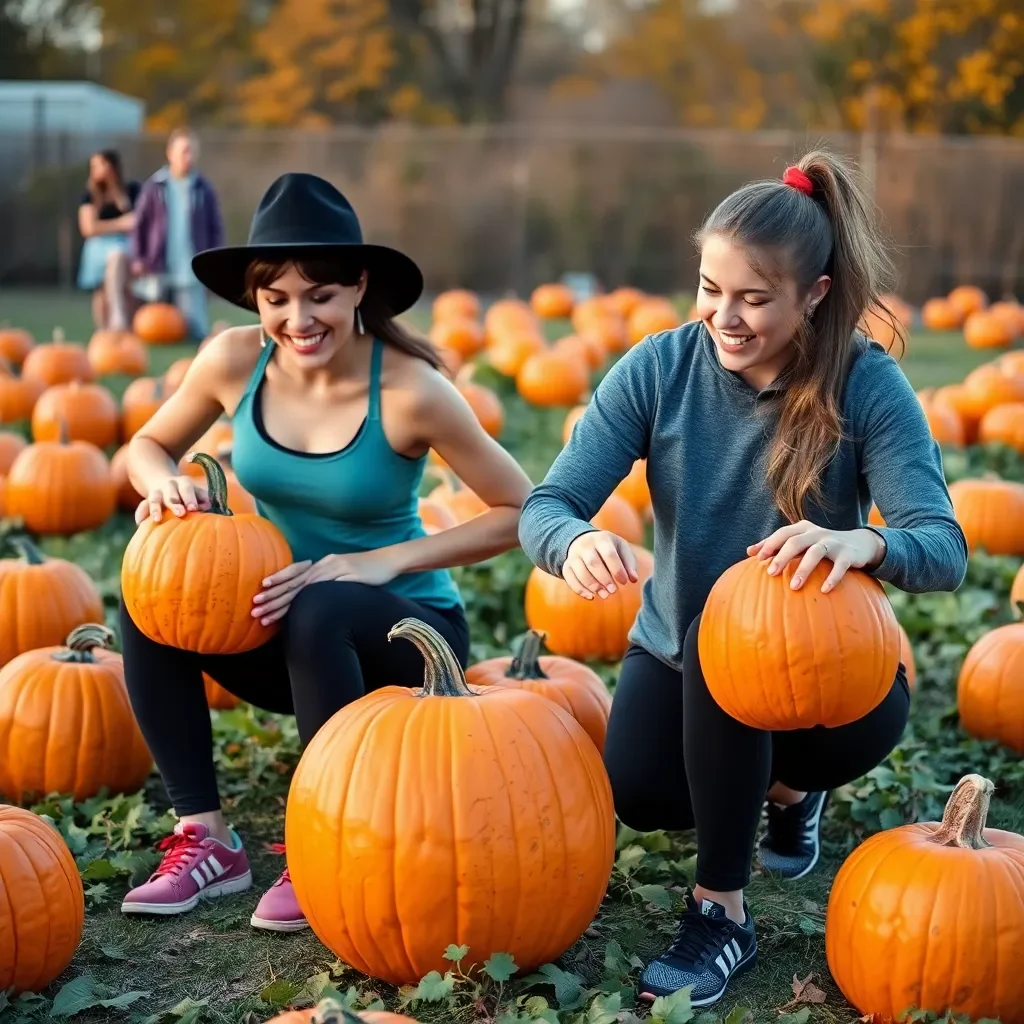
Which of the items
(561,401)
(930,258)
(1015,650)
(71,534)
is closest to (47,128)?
(930,258)

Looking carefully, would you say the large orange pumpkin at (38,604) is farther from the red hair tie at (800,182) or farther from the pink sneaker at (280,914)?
the red hair tie at (800,182)

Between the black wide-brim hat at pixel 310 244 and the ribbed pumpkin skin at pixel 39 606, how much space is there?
1570mm

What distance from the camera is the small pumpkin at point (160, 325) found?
1402 centimetres

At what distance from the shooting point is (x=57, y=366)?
974 centimetres

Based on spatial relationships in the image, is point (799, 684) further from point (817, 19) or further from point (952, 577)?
point (817, 19)

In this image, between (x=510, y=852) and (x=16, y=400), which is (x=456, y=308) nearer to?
(x=16, y=400)

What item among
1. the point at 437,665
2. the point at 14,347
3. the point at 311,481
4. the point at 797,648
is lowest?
the point at 14,347

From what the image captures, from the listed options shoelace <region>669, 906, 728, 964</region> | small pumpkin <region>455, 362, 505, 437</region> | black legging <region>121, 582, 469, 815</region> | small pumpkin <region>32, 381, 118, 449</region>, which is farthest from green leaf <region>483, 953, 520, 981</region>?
small pumpkin <region>32, 381, 118, 449</region>

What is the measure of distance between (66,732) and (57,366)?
656 cm

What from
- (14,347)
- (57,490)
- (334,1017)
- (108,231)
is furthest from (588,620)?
(108,231)

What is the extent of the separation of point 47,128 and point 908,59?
16.4 meters

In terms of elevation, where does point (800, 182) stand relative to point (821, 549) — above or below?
above

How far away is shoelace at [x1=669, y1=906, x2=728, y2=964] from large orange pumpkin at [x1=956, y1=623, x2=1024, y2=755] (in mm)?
1662

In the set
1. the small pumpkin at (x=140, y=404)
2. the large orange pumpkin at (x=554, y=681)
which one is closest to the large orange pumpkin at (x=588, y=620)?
the large orange pumpkin at (x=554, y=681)
